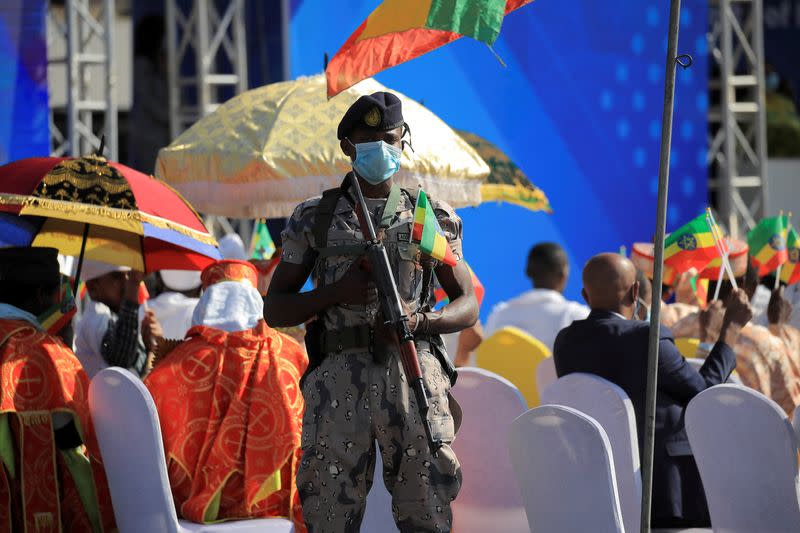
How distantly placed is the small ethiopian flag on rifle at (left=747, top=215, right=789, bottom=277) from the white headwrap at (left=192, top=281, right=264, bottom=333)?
4.73m

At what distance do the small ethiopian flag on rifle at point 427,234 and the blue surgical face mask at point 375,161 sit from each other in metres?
0.11

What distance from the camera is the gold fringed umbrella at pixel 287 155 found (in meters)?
5.90

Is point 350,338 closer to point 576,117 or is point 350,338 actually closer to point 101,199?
point 101,199

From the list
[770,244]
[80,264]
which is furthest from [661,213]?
[770,244]

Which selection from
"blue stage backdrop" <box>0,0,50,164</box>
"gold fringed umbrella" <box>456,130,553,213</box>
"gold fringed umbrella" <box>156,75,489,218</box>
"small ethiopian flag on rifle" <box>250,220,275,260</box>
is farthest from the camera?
"blue stage backdrop" <box>0,0,50,164</box>

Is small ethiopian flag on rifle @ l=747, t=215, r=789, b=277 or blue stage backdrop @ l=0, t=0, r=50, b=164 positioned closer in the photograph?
small ethiopian flag on rifle @ l=747, t=215, r=789, b=277

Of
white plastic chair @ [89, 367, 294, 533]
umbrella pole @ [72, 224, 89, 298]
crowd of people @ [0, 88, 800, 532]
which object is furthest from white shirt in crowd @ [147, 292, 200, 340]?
white plastic chair @ [89, 367, 294, 533]

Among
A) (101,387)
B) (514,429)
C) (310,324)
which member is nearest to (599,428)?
(514,429)

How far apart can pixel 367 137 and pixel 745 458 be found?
5.32ft

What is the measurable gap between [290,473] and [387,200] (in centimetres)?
183

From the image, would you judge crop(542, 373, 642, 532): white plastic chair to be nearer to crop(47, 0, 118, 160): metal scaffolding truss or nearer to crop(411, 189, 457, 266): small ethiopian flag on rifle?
crop(411, 189, 457, 266): small ethiopian flag on rifle

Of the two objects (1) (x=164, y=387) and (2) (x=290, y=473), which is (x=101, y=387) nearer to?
(1) (x=164, y=387)

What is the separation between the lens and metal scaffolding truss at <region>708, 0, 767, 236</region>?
13.2 metres

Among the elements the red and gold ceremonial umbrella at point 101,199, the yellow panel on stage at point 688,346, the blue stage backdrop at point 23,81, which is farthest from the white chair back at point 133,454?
the blue stage backdrop at point 23,81
